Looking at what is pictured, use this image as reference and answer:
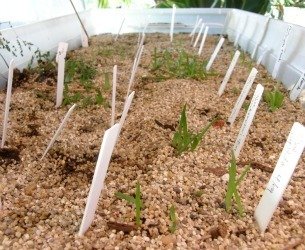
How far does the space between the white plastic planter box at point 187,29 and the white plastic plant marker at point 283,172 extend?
1.24 meters

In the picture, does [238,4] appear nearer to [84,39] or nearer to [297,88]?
[84,39]

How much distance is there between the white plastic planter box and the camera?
2.09 m

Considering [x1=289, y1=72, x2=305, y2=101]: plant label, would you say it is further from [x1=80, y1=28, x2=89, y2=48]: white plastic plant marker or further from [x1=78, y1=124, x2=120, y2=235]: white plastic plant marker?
[x1=80, y1=28, x2=89, y2=48]: white plastic plant marker

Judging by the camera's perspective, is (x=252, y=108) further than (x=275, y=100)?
No

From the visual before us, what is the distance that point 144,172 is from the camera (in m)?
1.18

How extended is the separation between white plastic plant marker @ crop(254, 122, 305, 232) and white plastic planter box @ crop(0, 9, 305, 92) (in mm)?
1243

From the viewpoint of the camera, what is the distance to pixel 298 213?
0.97 meters

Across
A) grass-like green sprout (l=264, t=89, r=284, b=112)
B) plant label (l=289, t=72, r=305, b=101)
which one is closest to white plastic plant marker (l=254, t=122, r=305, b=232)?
grass-like green sprout (l=264, t=89, r=284, b=112)

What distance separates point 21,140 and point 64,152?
19 cm

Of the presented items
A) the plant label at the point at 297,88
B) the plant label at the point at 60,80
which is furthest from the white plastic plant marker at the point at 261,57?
the plant label at the point at 60,80

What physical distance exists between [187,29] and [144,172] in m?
3.25

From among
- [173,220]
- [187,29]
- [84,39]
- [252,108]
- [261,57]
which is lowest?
[187,29]

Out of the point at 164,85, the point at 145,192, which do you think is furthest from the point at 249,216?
the point at 164,85

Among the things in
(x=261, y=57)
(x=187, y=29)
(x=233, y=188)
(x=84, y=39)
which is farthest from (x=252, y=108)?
(x=187, y=29)
